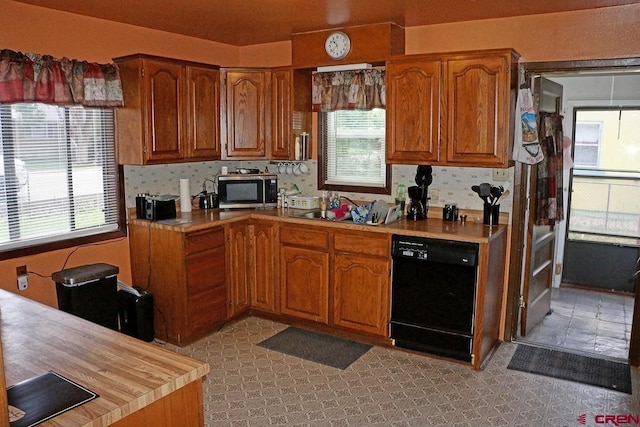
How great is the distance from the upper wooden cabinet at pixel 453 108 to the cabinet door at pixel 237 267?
1378 millimetres

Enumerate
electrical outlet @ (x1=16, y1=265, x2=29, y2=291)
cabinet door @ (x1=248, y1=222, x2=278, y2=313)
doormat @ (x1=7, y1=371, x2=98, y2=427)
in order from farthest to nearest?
cabinet door @ (x1=248, y1=222, x2=278, y2=313) < electrical outlet @ (x1=16, y1=265, x2=29, y2=291) < doormat @ (x1=7, y1=371, x2=98, y2=427)

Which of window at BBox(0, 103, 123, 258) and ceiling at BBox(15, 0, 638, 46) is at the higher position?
ceiling at BBox(15, 0, 638, 46)

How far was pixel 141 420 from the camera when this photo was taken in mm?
1573

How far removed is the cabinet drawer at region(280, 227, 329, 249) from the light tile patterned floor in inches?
34.5

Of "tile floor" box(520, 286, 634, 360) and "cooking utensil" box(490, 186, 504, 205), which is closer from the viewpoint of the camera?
"cooking utensil" box(490, 186, 504, 205)

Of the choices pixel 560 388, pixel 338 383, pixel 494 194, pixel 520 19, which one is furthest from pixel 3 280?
pixel 520 19

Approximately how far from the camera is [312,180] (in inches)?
194

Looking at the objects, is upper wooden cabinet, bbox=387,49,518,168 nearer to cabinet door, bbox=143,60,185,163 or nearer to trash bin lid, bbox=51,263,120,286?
cabinet door, bbox=143,60,185,163

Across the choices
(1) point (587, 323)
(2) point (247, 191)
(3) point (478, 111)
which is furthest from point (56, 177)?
(1) point (587, 323)

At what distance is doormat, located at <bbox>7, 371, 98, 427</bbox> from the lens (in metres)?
1.44

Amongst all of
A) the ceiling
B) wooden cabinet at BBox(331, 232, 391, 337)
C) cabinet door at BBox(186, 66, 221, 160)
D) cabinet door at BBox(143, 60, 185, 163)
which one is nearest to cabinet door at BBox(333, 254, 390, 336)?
wooden cabinet at BBox(331, 232, 391, 337)

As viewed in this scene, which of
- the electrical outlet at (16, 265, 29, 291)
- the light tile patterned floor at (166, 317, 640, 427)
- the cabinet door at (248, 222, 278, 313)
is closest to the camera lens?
the light tile patterned floor at (166, 317, 640, 427)

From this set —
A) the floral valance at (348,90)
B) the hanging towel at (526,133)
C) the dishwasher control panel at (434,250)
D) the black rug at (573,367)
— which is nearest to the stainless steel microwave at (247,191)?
the floral valance at (348,90)

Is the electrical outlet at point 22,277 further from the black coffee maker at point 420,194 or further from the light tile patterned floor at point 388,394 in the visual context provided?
the black coffee maker at point 420,194
